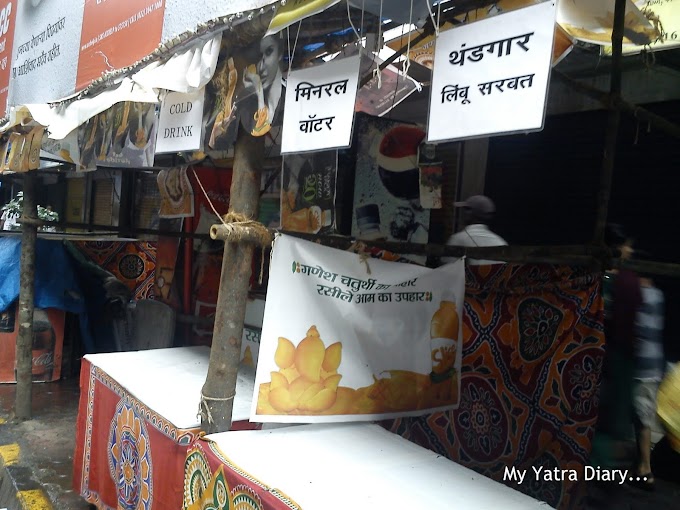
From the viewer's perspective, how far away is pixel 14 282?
7.17 m

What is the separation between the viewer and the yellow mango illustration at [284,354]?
2752 mm

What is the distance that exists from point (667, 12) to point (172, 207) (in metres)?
4.89

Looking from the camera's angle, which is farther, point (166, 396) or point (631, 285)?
point (166, 396)

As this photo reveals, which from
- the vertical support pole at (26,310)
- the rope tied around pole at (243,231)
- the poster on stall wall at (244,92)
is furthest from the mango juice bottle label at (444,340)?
the vertical support pole at (26,310)

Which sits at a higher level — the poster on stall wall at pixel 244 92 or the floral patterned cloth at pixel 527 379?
the poster on stall wall at pixel 244 92

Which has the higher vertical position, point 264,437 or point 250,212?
point 250,212

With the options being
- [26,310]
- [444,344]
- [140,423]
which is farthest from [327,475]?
[26,310]

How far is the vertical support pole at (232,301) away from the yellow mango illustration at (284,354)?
15.1 inches

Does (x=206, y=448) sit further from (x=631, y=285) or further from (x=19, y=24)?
(x=19, y=24)

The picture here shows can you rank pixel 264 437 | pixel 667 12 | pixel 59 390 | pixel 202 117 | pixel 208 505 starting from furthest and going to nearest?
pixel 59 390 < pixel 202 117 < pixel 667 12 < pixel 264 437 < pixel 208 505

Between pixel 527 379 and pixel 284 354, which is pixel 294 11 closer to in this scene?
pixel 284 354

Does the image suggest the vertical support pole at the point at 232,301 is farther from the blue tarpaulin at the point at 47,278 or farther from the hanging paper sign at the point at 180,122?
the blue tarpaulin at the point at 47,278

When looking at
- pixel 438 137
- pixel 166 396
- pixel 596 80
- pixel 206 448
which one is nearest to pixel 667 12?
pixel 596 80

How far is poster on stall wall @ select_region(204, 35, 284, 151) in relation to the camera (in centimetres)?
291
